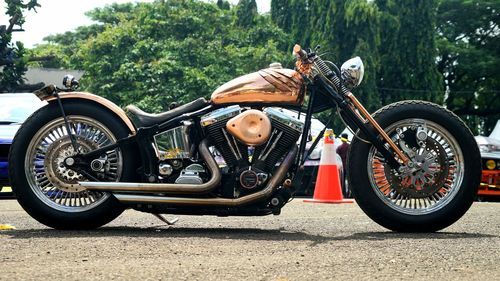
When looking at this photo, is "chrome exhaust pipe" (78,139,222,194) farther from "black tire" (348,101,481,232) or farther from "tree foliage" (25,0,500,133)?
"tree foliage" (25,0,500,133)

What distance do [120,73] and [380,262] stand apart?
34.9 meters

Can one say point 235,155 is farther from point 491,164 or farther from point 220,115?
point 491,164

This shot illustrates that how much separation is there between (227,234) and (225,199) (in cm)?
27

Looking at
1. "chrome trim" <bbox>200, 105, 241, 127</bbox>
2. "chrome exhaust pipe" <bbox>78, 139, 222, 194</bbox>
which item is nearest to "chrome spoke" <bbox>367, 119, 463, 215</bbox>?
"chrome trim" <bbox>200, 105, 241, 127</bbox>

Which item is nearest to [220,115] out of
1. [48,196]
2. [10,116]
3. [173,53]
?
[48,196]

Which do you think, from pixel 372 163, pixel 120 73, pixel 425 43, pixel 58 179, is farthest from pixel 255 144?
pixel 425 43

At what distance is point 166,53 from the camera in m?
40.7

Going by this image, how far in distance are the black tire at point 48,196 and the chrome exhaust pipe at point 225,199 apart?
0.16 m

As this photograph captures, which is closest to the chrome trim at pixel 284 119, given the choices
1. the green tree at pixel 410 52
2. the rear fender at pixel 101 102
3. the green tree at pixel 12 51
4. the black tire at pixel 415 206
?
the black tire at pixel 415 206

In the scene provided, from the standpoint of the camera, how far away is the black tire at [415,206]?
726 cm

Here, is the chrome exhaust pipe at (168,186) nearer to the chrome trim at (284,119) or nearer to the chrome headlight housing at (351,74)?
the chrome trim at (284,119)

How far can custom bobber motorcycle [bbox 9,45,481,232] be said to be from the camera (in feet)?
23.5

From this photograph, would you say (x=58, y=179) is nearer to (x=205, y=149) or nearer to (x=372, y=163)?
(x=205, y=149)

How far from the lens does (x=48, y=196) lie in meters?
7.31
